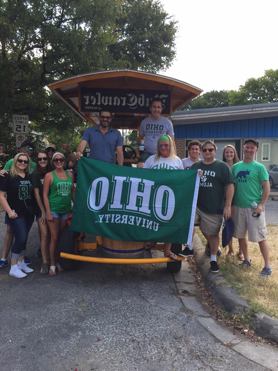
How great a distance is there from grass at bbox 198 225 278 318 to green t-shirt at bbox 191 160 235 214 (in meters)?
0.88

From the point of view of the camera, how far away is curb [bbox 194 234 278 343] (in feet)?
10.1

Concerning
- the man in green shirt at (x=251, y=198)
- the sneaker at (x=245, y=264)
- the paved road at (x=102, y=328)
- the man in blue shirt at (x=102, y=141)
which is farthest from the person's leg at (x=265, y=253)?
the man in blue shirt at (x=102, y=141)

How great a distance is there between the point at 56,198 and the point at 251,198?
9.27ft

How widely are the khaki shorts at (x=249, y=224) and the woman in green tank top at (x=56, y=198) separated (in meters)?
2.52

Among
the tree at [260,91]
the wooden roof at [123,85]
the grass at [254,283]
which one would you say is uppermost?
the tree at [260,91]

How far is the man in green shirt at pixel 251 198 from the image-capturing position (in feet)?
14.5

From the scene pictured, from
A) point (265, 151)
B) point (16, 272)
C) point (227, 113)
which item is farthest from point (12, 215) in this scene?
point (265, 151)

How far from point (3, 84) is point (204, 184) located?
8430 millimetres

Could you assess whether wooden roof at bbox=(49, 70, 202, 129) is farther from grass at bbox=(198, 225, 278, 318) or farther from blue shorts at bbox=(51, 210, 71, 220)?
grass at bbox=(198, 225, 278, 318)

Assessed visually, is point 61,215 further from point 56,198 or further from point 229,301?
point 229,301

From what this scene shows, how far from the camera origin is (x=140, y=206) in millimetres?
4332

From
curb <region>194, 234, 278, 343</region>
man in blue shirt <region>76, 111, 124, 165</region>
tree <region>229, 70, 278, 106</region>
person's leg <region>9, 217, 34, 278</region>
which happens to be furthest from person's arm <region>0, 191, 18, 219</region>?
tree <region>229, 70, 278, 106</region>

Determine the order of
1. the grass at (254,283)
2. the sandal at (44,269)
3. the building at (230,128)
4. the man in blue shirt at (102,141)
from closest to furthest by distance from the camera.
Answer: the grass at (254,283) < the sandal at (44,269) < the man in blue shirt at (102,141) < the building at (230,128)

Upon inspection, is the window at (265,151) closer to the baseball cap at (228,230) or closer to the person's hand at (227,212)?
the baseball cap at (228,230)
